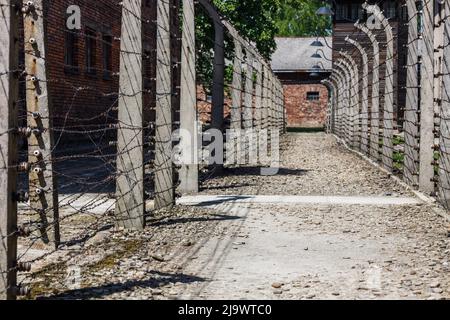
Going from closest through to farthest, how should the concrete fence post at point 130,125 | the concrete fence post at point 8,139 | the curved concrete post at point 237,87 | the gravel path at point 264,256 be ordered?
the concrete fence post at point 8,139, the gravel path at point 264,256, the concrete fence post at point 130,125, the curved concrete post at point 237,87

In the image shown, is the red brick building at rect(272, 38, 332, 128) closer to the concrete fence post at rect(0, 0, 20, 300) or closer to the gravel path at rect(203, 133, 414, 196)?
the gravel path at rect(203, 133, 414, 196)

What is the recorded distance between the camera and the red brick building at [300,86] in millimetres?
50469

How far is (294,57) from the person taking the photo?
5103 centimetres

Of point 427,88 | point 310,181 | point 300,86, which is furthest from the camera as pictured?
point 300,86

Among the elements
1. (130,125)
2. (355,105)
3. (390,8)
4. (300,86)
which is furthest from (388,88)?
(300,86)

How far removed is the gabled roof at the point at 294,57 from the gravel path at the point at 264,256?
1669 inches

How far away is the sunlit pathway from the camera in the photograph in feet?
14.2

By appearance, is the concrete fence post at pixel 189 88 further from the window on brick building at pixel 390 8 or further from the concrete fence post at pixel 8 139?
the window on brick building at pixel 390 8

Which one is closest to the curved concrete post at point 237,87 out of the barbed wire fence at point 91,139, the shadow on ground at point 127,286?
the barbed wire fence at point 91,139

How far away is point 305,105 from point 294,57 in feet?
12.2

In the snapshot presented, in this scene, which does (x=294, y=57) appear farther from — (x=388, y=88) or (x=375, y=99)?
(x=388, y=88)

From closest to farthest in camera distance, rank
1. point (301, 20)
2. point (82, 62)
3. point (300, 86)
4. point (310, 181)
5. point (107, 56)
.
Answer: point (310, 181)
point (82, 62)
point (107, 56)
point (300, 86)
point (301, 20)

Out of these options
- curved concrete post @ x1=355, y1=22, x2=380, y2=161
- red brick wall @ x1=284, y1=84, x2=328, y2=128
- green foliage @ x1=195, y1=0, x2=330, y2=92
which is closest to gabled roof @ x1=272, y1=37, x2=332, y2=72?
red brick wall @ x1=284, y1=84, x2=328, y2=128
